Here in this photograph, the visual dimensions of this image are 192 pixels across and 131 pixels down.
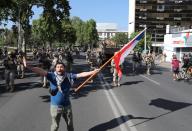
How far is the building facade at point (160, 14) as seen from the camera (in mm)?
137125

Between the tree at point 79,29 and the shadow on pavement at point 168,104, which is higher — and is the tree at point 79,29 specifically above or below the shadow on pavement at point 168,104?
above

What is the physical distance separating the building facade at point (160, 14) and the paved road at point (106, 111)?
121420 mm

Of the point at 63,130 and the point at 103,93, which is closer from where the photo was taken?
the point at 63,130

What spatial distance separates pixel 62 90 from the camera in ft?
24.6

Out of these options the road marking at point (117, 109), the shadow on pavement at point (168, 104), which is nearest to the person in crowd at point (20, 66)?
the road marking at point (117, 109)

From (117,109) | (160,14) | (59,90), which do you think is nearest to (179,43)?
(117,109)

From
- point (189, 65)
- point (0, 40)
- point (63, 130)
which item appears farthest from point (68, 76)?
point (0, 40)

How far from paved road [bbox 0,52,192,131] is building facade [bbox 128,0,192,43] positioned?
398 ft

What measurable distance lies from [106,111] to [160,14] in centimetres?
13061

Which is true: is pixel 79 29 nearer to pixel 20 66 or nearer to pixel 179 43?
pixel 179 43

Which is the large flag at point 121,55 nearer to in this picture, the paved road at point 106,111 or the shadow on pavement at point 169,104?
the paved road at point 106,111

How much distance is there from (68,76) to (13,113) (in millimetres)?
4185

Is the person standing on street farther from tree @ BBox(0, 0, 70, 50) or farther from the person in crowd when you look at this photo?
tree @ BBox(0, 0, 70, 50)

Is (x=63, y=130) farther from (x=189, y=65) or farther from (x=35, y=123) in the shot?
(x=189, y=65)
